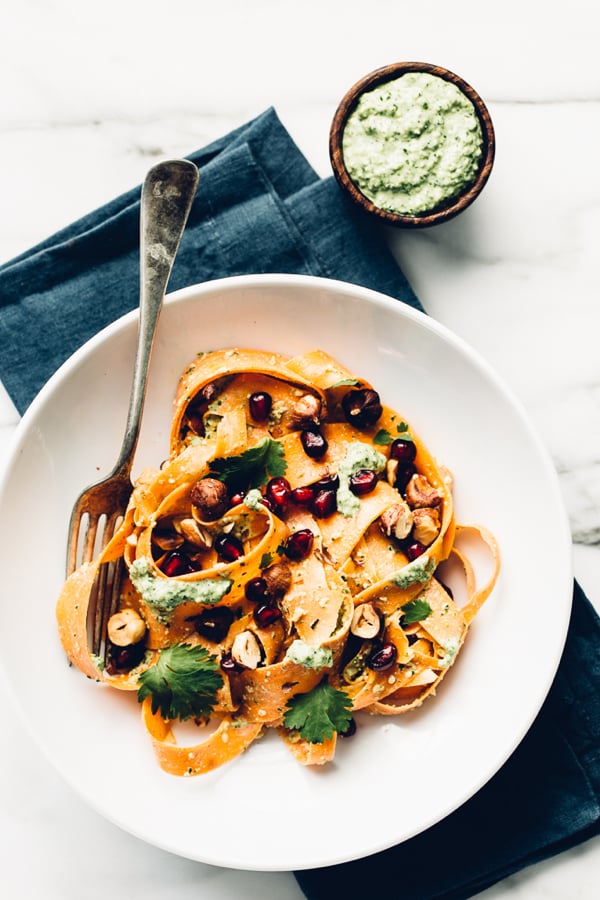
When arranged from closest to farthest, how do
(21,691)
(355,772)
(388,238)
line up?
(21,691)
(355,772)
(388,238)

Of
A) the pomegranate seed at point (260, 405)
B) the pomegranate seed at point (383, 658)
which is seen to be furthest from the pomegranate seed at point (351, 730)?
the pomegranate seed at point (260, 405)

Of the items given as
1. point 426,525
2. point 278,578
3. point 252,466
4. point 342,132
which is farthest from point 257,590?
point 342,132

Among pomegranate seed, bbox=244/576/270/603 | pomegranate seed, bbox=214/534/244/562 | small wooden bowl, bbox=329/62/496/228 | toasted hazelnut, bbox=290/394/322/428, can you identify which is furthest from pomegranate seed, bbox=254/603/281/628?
small wooden bowl, bbox=329/62/496/228

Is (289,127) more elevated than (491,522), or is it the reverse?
(289,127)

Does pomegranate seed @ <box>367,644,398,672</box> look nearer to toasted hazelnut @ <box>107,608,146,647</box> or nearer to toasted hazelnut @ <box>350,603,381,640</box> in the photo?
toasted hazelnut @ <box>350,603,381,640</box>

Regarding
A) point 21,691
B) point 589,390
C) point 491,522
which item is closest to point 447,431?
point 491,522

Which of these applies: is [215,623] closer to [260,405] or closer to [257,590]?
[257,590]

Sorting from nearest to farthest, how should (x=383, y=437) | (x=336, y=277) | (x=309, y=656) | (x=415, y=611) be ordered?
(x=309, y=656), (x=415, y=611), (x=383, y=437), (x=336, y=277)

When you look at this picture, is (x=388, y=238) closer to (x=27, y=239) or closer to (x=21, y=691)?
(x=27, y=239)
